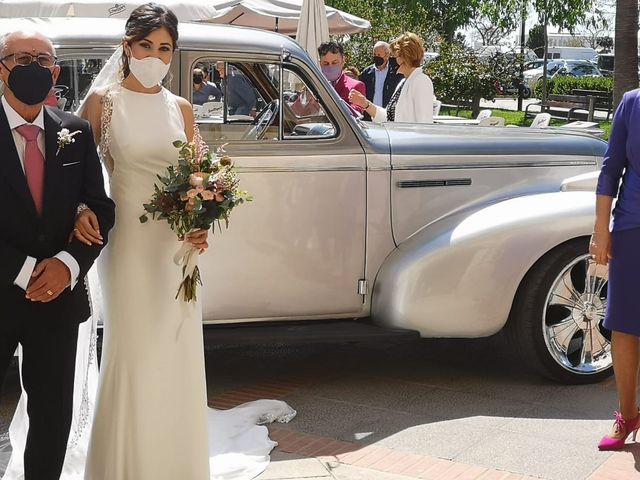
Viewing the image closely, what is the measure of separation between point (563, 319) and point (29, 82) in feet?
11.7

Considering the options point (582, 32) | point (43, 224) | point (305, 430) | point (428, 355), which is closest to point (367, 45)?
point (428, 355)

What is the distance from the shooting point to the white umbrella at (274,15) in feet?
42.7

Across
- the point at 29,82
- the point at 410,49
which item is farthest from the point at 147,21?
the point at 410,49

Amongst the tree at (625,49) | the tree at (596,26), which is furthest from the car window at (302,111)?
the tree at (596,26)

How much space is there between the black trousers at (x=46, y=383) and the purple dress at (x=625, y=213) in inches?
99.4

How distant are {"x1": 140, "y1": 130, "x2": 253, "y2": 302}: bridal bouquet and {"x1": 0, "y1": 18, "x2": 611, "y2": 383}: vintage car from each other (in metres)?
1.44

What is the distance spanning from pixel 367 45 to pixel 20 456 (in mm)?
19843

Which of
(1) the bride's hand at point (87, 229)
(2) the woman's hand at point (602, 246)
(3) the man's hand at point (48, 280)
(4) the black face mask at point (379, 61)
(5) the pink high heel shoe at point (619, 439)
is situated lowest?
(5) the pink high heel shoe at point (619, 439)

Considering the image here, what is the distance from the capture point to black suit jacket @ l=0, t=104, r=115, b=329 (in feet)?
11.3

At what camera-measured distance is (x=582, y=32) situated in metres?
75.6

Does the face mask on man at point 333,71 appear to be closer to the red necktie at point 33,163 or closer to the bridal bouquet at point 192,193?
the bridal bouquet at point 192,193

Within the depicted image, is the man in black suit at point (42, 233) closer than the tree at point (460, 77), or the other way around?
the man in black suit at point (42, 233)

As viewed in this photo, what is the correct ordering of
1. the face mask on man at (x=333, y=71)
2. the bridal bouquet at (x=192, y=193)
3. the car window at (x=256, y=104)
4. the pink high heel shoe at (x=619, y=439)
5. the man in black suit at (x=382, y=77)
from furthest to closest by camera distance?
the man in black suit at (x=382, y=77), the face mask on man at (x=333, y=71), the car window at (x=256, y=104), the pink high heel shoe at (x=619, y=439), the bridal bouquet at (x=192, y=193)

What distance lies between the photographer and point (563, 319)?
585 centimetres
